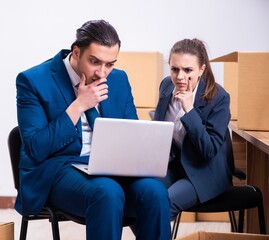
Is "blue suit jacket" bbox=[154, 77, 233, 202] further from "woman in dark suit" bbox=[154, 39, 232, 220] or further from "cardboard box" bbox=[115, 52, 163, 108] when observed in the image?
"cardboard box" bbox=[115, 52, 163, 108]

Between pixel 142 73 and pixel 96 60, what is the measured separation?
2.08 m

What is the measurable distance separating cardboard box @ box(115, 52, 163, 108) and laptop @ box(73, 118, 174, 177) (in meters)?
2.18

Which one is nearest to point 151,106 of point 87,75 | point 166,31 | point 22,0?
point 166,31

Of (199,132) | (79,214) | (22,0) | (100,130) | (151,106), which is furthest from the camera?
(22,0)

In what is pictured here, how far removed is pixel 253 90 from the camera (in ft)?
9.14

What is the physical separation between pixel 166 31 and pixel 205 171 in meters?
2.10

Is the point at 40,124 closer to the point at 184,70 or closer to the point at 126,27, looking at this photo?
the point at 184,70

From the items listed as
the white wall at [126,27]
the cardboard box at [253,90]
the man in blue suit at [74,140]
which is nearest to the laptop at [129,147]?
the man in blue suit at [74,140]

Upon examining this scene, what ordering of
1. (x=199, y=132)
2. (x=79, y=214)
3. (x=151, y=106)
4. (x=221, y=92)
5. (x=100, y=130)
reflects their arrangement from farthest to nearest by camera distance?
(x=151, y=106) → (x=221, y=92) → (x=199, y=132) → (x=79, y=214) → (x=100, y=130)

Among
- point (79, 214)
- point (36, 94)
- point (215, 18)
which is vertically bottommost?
point (79, 214)

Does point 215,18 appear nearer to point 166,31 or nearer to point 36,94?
point 166,31

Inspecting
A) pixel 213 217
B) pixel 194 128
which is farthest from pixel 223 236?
pixel 213 217

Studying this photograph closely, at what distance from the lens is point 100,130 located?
2.04 metres

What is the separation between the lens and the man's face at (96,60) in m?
2.25
